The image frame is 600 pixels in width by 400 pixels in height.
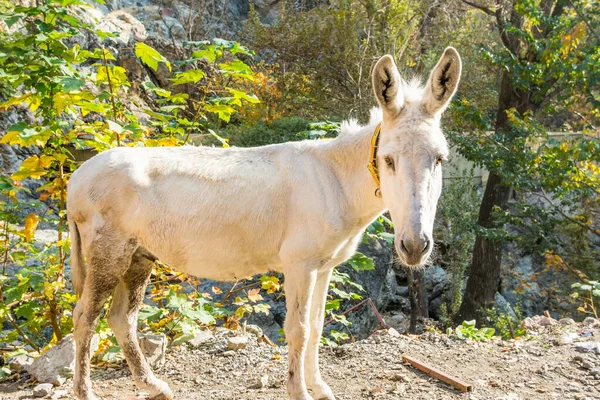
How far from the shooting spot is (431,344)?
4574 millimetres

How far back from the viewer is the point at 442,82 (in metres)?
2.84

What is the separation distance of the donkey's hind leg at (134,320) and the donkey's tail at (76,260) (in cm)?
24

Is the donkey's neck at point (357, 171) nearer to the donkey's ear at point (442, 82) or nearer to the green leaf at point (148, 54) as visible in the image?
the donkey's ear at point (442, 82)

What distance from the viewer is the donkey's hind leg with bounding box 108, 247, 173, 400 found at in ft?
11.6

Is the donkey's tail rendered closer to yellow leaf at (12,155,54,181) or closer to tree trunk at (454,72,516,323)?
yellow leaf at (12,155,54,181)

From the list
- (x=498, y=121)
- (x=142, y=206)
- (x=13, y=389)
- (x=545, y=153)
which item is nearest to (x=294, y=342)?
(x=142, y=206)

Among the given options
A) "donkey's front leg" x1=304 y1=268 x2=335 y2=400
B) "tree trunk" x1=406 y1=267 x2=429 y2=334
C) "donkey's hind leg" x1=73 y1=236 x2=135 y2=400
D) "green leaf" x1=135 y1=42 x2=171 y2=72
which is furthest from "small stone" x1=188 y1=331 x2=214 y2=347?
"tree trunk" x1=406 y1=267 x2=429 y2=334

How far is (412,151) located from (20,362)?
3.54 m

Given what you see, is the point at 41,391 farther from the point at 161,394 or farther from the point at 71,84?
the point at 71,84

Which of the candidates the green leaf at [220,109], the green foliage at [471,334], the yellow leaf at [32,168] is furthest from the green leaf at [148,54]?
the green foliage at [471,334]

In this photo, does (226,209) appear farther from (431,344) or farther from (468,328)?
(468,328)

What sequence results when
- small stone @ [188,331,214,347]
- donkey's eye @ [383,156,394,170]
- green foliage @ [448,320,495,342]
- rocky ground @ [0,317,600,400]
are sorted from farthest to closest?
1. green foliage @ [448,320,495,342]
2. small stone @ [188,331,214,347]
3. rocky ground @ [0,317,600,400]
4. donkey's eye @ [383,156,394,170]

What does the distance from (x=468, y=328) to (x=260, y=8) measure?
2433 centimetres

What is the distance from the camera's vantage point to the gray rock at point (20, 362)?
4250 millimetres
